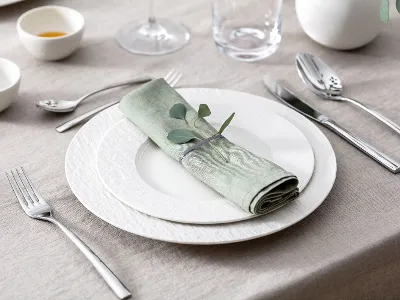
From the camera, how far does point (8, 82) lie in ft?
3.38

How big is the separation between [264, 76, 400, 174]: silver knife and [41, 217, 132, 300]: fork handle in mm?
386

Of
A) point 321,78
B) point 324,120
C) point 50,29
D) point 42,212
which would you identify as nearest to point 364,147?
point 324,120

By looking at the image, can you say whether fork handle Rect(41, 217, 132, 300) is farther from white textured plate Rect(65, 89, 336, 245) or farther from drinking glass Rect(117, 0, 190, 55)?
drinking glass Rect(117, 0, 190, 55)

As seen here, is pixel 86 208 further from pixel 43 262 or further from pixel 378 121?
pixel 378 121

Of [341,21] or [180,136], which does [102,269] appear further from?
[341,21]

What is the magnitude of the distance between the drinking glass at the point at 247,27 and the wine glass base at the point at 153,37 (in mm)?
69

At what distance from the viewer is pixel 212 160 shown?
83 cm

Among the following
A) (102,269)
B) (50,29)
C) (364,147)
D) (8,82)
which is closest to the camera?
(102,269)

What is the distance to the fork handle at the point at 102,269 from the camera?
70cm

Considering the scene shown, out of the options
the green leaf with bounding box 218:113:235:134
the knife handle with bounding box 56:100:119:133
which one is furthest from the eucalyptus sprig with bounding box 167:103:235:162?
the knife handle with bounding box 56:100:119:133

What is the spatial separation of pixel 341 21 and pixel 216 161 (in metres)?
0.42

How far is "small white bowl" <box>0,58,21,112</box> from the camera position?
38.5 inches

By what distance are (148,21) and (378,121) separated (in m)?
0.45

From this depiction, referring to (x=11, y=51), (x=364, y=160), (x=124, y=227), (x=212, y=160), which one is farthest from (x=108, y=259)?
(x=11, y=51)
